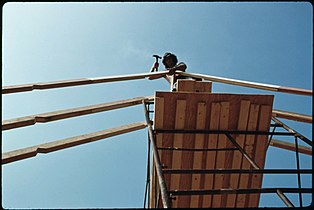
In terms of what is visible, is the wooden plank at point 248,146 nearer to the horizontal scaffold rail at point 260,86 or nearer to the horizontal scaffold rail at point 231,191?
the horizontal scaffold rail at point 260,86

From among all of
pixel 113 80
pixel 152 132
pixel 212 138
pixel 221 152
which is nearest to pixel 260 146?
pixel 221 152

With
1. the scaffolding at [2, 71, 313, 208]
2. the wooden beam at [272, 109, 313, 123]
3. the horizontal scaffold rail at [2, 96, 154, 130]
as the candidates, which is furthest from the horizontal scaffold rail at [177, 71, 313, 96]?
the wooden beam at [272, 109, 313, 123]

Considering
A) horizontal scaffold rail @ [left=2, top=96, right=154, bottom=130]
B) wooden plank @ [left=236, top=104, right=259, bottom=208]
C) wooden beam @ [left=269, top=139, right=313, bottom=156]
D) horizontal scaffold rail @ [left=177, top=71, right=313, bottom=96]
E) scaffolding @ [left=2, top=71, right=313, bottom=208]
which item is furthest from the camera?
wooden beam @ [left=269, top=139, right=313, bottom=156]

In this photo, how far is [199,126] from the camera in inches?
156

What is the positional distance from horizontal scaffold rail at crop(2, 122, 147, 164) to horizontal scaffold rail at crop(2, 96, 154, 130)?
0.92 ft

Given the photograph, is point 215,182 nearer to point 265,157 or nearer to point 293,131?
point 265,157

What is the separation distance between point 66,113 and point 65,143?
383 mm

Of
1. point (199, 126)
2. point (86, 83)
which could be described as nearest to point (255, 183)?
point (199, 126)

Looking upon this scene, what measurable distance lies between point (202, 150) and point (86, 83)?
1679mm

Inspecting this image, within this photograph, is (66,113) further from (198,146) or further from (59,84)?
(198,146)

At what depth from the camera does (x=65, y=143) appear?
3.80 metres

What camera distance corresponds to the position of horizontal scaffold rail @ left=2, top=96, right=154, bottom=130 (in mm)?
3312

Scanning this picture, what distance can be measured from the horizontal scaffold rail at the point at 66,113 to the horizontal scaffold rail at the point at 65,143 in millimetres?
280

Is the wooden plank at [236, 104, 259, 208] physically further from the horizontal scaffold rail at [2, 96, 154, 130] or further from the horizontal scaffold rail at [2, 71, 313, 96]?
the horizontal scaffold rail at [2, 96, 154, 130]
